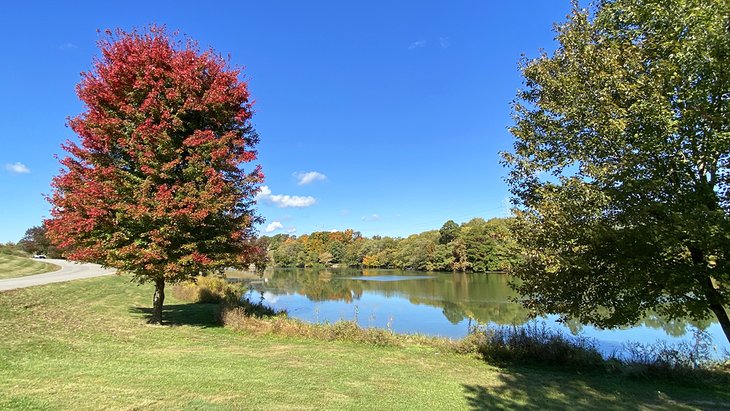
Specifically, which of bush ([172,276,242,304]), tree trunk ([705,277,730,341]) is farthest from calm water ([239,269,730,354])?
tree trunk ([705,277,730,341])

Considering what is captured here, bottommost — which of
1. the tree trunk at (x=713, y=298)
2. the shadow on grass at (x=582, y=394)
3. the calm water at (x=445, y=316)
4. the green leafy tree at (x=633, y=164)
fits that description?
the calm water at (x=445, y=316)

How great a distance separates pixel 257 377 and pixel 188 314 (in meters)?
9.43

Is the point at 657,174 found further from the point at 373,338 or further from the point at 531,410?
the point at 373,338

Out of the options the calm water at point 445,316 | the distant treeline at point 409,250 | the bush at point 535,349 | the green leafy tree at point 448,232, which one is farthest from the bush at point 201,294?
the green leafy tree at point 448,232

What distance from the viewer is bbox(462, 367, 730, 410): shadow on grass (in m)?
6.50

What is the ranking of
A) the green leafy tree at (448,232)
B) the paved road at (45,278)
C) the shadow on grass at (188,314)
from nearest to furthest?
the shadow on grass at (188,314) < the paved road at (45,278) < the green leafy tree at (448,232)

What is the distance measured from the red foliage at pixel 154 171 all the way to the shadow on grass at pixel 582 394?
778 centimetres

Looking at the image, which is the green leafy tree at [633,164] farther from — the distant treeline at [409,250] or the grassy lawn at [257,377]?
the distant treeline at [409,250]

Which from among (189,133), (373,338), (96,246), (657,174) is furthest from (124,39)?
(657,174)

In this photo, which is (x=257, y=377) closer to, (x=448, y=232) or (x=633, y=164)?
(x=633, y=164)

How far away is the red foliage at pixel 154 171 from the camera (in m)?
10.9

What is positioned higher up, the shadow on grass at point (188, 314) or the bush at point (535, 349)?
the shadow on grass at point (188, 314)

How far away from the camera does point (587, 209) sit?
7.35 metres

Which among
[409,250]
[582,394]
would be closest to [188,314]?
[582,394]
